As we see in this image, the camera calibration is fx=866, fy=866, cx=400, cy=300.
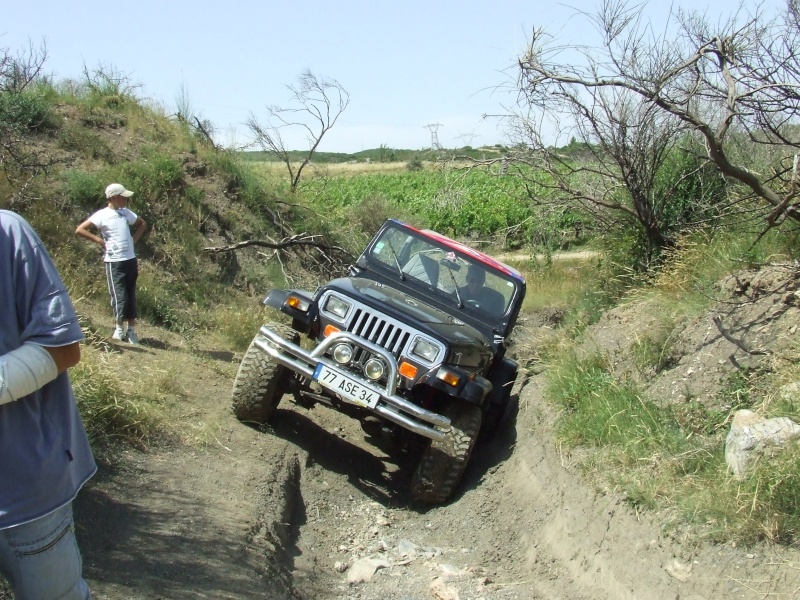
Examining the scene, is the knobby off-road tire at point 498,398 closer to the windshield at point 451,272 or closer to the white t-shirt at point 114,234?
the windshield at point 451,272

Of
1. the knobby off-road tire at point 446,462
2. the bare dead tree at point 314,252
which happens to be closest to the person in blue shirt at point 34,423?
the knobby off-road tire at point 446,462

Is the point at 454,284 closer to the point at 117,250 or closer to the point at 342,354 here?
the point at 342,354

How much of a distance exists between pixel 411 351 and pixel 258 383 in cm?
126

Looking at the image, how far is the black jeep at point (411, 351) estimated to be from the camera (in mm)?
5883

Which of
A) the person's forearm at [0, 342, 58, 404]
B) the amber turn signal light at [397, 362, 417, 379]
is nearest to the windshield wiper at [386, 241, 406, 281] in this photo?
the amber turn signal light at [397, 362, 417, 379]

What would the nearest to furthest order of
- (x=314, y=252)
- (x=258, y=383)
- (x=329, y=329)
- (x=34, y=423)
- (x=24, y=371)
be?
1. (x=24, y=371)
2. (x=34, y=423)
3. (x=329, y=329)
4. (x=258, y=383)
5. (x=314, y=252)

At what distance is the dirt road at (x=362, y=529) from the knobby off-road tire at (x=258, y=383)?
179mm

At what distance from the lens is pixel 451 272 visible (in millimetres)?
7602

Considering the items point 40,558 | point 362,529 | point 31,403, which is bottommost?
point 362,529

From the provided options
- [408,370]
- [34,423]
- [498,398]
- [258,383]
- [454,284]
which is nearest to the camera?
[34,423]

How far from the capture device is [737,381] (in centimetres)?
543

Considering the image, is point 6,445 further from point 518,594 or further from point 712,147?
point 712,147

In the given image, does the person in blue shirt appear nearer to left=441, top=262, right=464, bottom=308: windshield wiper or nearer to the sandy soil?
the sandy soil

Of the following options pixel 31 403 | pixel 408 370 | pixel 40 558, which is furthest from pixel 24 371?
pixel 408 370
